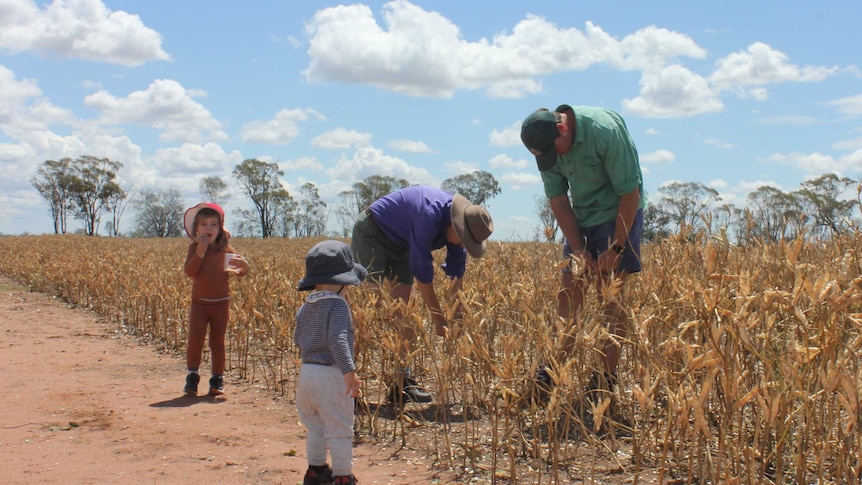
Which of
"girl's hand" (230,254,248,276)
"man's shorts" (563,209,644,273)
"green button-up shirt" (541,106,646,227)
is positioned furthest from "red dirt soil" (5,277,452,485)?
"green button-up shirt" (541,106,646,227)

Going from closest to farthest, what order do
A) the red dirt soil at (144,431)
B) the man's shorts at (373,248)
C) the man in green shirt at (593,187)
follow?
the red dirt soil at (144,431) < the man in green shirt at (593,187) < the man's shorts at (373,248)

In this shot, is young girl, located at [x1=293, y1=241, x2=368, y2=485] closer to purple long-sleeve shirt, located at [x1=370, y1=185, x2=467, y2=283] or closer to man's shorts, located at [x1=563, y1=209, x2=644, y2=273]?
purple long-sleeve shirt, located at [x1=370, y1=185, x2=467, y2=283]

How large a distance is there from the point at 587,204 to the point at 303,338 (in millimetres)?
1675

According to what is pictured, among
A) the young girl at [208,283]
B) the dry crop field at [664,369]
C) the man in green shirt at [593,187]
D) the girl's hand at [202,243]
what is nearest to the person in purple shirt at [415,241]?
the dry crop field at [664,369]

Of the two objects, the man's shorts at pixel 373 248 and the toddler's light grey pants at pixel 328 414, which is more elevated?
the man's shorts at pixel 373 248

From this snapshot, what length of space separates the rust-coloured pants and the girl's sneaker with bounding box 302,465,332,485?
6.33ft

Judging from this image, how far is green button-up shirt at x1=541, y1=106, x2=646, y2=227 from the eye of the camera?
338cm

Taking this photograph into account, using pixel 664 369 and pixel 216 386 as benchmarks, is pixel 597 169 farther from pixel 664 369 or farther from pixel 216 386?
pixel 216 386

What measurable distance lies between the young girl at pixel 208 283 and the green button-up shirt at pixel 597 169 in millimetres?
2154

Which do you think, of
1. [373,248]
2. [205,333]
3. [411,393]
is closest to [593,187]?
[373,248]

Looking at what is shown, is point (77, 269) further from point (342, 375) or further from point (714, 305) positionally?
point (714, 305)

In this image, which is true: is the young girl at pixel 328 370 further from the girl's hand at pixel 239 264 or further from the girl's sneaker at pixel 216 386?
the girl's sneaker at pixel 216 386

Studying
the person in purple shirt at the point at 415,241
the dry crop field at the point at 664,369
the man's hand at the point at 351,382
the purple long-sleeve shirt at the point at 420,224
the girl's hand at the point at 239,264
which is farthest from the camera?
the girl's hand at the point at 239,264

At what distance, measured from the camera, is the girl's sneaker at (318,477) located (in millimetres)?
2807
